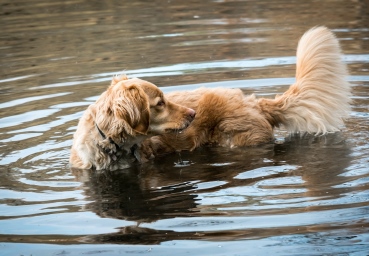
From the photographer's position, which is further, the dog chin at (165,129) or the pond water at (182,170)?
the dog chin at (165,129)

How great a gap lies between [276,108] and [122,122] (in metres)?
1.73

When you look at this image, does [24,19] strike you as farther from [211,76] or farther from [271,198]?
[271,198]

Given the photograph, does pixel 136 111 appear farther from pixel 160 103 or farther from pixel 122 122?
pixel 160 103

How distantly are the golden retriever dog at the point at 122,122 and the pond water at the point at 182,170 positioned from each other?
168 mm

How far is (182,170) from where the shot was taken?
671 centimetres

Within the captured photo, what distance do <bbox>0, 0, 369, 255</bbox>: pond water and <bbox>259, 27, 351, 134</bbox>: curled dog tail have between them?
193 millimetres

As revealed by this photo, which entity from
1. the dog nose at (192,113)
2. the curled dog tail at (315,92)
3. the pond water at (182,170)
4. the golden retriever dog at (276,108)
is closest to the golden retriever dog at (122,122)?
the dog nose at (192,113)

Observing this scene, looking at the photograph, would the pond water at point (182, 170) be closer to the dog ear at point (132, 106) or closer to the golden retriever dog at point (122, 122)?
the golden retriever dog at point (122, 122)

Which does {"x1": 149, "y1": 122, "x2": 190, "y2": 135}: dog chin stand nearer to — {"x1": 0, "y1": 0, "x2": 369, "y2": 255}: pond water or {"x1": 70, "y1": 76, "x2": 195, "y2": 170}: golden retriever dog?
{"x1": 70, "y1": 76, "x2": 195, "y2": 170}: golden retriever dog

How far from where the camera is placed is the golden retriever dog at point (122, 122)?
21.4 feet

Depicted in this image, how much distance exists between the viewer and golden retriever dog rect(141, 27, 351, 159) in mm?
7297

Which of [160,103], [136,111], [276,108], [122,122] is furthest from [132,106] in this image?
[276,108]

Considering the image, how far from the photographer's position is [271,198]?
220 inches

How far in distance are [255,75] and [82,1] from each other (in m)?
8.71
